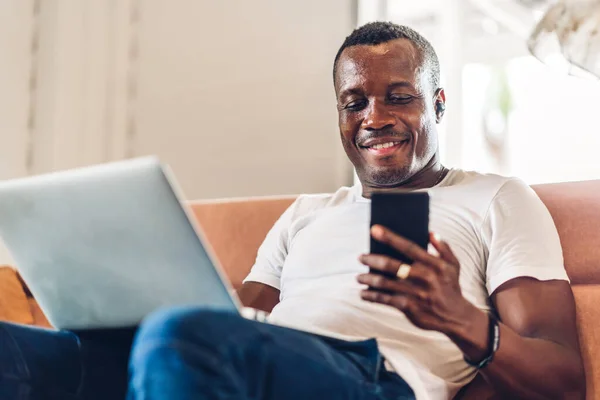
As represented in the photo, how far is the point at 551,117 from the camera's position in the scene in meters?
2.11

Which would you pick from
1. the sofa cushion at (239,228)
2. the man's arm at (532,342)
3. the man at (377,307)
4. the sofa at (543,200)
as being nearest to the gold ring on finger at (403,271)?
the man at (377,307)

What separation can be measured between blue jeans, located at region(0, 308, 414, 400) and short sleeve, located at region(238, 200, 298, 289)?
0.43m

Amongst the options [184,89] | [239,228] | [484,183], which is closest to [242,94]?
[184,89]

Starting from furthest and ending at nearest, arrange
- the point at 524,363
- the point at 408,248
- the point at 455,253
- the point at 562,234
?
the point at 562,234 < the point at 455,253 < the point at 524,363 < the point at 408,248

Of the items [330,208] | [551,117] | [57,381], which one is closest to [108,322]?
[57,381]

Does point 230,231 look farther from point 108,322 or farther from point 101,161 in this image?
point 101,161

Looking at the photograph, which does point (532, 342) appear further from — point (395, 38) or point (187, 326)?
point (395, 38)

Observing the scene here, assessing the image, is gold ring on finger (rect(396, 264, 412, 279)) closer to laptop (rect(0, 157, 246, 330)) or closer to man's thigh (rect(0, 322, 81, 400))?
laptop (rect(0, 157, 246, 330))

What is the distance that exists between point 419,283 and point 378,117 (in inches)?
23.3

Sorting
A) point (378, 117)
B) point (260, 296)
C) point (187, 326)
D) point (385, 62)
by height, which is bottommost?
point (260, 296)

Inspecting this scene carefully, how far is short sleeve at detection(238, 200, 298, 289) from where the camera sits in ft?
4.53

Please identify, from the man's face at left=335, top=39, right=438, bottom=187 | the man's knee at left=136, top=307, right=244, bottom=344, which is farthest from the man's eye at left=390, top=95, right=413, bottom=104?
the man's knee at left=136, top=307, right=244, bottom=344

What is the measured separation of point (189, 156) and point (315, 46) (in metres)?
0.60

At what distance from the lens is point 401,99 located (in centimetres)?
133
